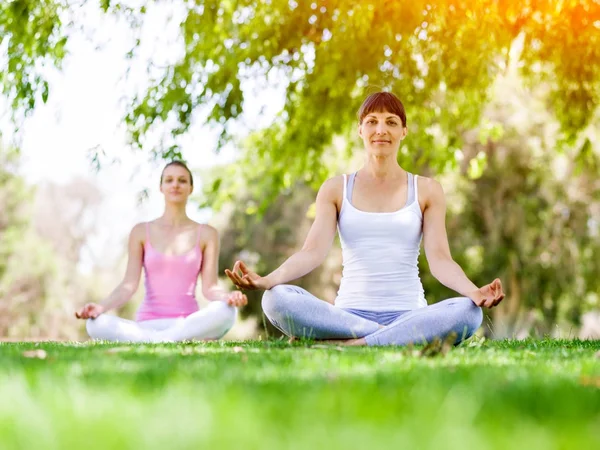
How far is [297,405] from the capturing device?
2.15 meters

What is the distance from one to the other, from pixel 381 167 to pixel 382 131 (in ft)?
0.92

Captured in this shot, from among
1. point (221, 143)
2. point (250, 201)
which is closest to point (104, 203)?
point (250, 201)

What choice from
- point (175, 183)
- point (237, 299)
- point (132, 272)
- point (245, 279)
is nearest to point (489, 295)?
point (245, 279)

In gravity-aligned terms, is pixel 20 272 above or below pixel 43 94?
below

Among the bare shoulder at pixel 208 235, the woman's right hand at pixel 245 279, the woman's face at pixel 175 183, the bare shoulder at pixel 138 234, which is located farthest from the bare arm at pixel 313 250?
the bare shoulder at pixel 138 234

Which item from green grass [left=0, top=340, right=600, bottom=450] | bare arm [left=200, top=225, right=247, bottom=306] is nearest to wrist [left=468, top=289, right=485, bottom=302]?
green grass [left=0, top=340, right=600, bottom=450]

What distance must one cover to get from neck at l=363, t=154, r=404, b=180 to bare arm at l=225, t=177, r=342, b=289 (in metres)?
0.23

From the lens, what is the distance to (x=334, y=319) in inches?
211

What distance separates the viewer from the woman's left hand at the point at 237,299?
6.57 m

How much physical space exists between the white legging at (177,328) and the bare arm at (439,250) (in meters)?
1.87

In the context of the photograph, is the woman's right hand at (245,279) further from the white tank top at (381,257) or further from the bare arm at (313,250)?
the white tank top at (381,257)

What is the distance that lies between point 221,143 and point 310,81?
1242 mm

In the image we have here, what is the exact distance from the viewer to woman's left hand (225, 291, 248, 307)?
6.57m

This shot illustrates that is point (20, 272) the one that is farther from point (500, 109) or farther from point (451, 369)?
point (451, 369)
